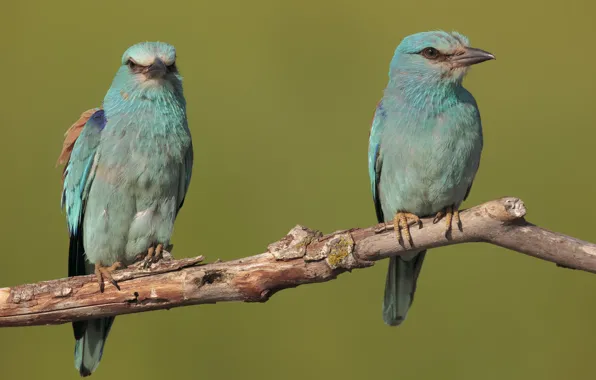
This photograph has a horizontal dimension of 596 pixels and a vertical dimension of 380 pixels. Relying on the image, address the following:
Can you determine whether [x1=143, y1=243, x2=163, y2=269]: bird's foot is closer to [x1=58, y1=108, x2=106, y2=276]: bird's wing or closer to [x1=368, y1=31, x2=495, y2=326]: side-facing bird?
[x1=58, y1=108, x2=106, y2=276]: bird's wing

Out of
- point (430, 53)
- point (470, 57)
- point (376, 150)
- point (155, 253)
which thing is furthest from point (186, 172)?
point (470, 57)

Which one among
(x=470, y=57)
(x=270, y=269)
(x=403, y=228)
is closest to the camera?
(x=270, y=269)

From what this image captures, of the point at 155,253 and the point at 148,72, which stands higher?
the point at 148,72

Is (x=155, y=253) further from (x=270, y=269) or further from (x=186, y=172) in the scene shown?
(x=270, y=269)

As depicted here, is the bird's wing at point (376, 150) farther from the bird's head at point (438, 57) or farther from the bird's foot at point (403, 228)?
the bird's foot at point (403, 228)

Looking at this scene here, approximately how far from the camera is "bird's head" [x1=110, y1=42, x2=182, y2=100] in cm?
411

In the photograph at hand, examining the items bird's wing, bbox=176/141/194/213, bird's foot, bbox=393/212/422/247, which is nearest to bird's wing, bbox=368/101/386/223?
bird's foot, bbox=393/212/422/247

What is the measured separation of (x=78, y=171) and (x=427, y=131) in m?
1.74

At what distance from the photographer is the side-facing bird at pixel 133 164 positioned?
4.07 metres

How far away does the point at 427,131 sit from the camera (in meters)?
3.96

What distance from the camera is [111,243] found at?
4133 millimetres

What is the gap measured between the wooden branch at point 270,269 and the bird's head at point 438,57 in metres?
0.81

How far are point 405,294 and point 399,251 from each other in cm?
96

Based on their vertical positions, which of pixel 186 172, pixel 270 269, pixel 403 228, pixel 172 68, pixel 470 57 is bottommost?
pixel 270 269
